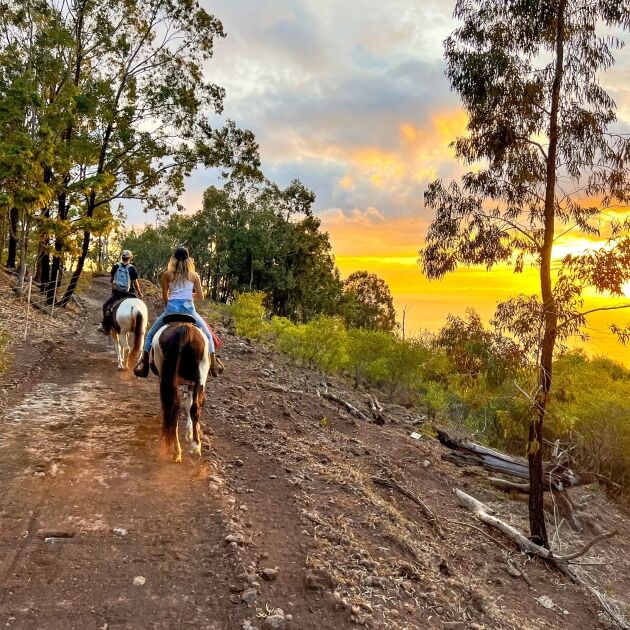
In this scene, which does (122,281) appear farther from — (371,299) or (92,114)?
(371,299)

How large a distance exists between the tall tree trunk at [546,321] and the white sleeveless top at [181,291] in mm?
6446

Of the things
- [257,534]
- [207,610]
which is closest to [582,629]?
[257,534]

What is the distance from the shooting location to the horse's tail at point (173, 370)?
5.85 meters

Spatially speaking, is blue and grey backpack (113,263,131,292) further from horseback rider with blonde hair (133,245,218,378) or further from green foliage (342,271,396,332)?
green foliage (342,271,396,332)

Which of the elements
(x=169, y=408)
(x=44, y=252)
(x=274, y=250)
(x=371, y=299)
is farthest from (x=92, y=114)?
(x=371, y=299)

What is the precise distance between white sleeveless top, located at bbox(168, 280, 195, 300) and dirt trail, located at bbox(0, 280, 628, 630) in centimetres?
216

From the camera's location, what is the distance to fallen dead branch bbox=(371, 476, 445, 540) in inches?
310

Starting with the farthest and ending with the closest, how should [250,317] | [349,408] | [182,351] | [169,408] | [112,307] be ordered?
[250,317] → [349,408] → [112,307] → [182,351] → [169,408]

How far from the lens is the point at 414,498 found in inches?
330

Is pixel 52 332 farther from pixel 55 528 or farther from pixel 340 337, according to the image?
pixel 340 337

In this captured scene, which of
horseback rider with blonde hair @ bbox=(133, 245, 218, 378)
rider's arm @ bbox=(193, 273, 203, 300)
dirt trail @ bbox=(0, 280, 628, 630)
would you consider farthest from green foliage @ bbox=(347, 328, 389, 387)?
horseback rider with blonde hair @ bbox=(133, 245, 218, 378)

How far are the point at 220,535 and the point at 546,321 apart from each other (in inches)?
273

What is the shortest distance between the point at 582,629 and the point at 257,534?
5.65m

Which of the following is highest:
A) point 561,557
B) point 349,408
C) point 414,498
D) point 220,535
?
point 220,535
